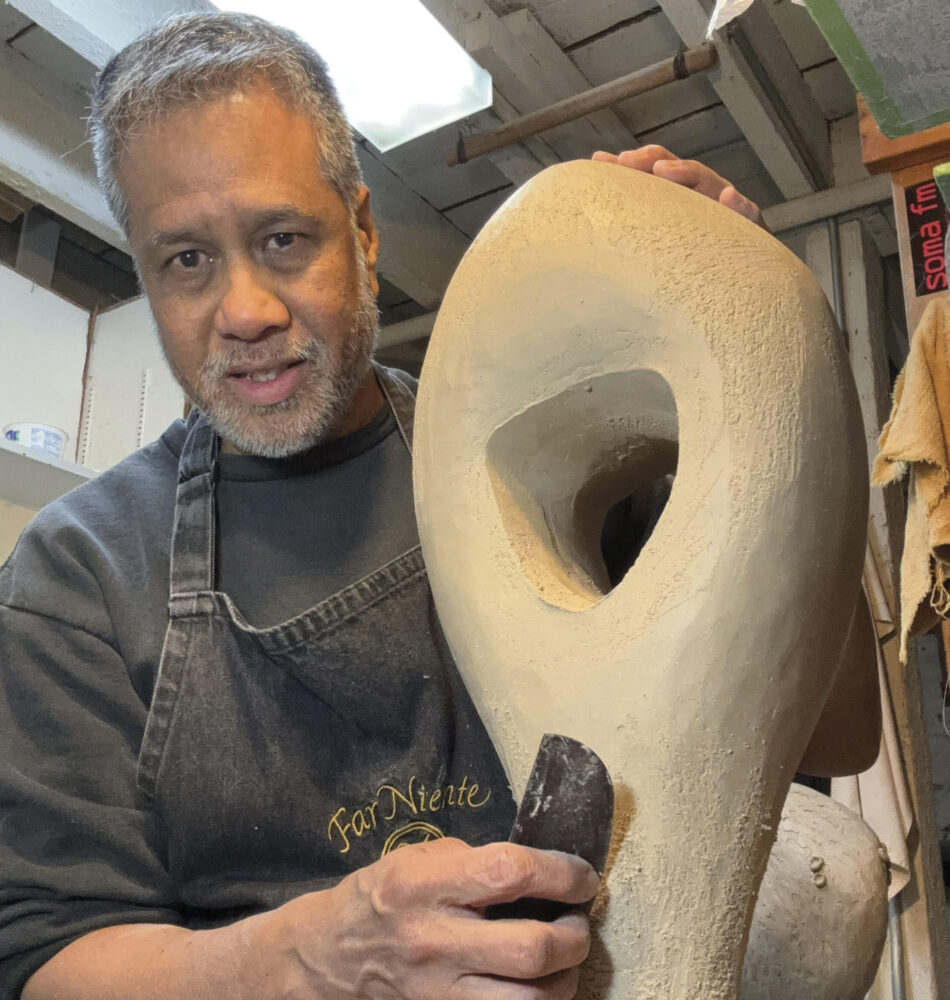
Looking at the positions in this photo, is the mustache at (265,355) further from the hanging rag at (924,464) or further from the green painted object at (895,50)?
the hanging rag at (924,464)

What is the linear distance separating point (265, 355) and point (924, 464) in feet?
3.18

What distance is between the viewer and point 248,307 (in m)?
0.96

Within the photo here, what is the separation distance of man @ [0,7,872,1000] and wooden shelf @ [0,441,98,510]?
1119 millimetres

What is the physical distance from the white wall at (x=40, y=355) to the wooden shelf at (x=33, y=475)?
184 millimetres

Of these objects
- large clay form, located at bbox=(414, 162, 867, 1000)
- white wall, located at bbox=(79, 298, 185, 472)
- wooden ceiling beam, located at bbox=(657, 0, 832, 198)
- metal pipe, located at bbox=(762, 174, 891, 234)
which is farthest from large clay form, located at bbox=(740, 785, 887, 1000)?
metal pipe, located at bbox=(762, 174, 891, 234)

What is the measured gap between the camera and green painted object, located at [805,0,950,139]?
3.91 feet

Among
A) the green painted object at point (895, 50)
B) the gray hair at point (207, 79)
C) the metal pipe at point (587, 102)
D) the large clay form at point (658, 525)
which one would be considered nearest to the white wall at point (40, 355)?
the metal pipe at point (587, 102)

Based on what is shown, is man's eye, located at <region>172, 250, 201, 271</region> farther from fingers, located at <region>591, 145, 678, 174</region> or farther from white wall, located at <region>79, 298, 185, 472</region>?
white wall, located at <region>79, 298, 185, 472</region>

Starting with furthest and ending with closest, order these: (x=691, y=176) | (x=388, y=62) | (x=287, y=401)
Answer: (x=388, y=62) → (x=287, y=401) → (x=691, y=176)

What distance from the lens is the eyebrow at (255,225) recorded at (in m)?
0.98

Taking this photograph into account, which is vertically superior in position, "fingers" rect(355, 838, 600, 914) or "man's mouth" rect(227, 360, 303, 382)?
"man's mouth" rect(227, 360, 303, 382)

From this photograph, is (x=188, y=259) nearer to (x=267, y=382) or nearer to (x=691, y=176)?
(x=267, y=382)

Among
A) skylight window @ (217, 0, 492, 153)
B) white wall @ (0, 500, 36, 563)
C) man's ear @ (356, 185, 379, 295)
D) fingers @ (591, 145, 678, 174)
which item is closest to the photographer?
fingers @ (591, 145, 678, 174)


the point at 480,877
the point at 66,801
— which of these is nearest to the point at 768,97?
the point at 66,801
